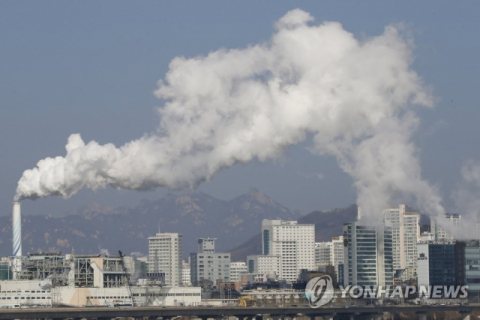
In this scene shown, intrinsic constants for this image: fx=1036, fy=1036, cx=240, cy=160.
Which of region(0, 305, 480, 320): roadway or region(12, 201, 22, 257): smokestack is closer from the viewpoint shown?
region(0, 305, 480, 320): roadway

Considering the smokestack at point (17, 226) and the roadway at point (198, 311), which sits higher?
the smokestack at point (17, 226)

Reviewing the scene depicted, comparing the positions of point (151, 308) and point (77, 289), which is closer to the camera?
point (151, 308)

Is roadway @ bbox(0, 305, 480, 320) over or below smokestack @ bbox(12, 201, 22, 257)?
below

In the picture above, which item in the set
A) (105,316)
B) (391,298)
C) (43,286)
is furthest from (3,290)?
(391,298)

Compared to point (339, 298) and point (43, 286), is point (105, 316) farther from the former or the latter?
point (339, 298)

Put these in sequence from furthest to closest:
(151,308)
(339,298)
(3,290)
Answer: (339,298), (3,290), (151,308)

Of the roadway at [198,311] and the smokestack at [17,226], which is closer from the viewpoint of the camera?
the roadway at [198,311]

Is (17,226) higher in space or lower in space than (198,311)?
higher

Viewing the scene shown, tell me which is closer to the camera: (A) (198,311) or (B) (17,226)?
(B) (17,226)
